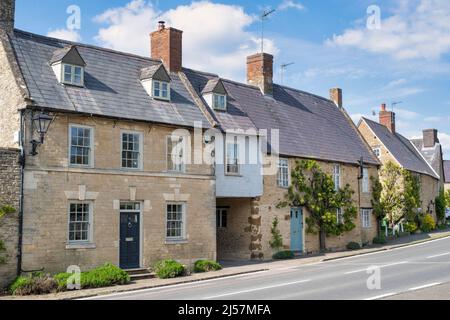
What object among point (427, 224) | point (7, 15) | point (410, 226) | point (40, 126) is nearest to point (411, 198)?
point (410, 226)

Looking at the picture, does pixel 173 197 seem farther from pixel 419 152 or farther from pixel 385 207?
pixel 419 152

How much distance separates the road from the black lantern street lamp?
585 centimetres

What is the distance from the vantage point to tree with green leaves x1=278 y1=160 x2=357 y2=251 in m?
30.2

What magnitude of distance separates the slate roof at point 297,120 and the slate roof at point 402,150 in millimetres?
9796

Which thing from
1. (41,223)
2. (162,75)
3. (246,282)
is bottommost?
(246,282)

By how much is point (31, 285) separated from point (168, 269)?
550 cm

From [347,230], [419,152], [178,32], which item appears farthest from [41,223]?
[419,152]

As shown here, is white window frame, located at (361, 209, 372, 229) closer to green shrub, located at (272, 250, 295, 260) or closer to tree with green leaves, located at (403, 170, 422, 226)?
tree with green leaves, located at (403, 170, 422, 226)

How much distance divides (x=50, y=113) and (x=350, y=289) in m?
12.0

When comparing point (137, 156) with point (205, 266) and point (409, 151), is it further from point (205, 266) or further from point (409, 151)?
point (409, 151)

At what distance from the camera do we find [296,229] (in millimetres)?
30422

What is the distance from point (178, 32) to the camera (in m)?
27.8

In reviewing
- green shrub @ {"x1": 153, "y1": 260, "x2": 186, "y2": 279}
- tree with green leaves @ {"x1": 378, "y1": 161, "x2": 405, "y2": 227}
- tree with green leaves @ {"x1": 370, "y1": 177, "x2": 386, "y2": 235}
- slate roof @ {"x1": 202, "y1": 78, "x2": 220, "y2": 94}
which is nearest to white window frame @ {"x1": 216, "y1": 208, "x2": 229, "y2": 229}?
slate roof @ {"x1": 202, "y1": 78, "x2": 220, "y2": 94}

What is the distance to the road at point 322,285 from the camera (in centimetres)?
1424
